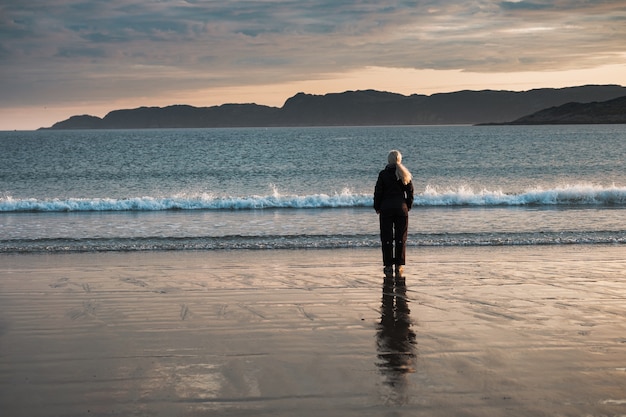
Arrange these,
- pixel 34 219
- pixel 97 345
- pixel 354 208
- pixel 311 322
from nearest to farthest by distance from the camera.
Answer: pixel 97 345 → pixel 311 322 → pixel 34 219 → pixel 354 208

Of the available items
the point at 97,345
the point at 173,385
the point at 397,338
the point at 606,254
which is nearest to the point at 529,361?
the point at 397,338

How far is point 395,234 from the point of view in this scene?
10766mm

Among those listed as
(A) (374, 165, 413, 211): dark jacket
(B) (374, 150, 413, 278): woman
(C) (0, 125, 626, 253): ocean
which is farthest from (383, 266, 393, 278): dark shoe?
(C) (0, 125, 626, 253): ocean

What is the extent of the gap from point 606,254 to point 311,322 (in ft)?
24.1

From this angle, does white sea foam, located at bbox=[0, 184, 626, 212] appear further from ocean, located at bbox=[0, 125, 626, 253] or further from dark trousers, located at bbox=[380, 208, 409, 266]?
dark trousers, located at bbox=[380, 208, 409, 266]

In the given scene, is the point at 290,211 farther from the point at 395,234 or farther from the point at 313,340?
the point at 313,340

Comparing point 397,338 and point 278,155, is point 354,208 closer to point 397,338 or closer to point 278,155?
point 397,338

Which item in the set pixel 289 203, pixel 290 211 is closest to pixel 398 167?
pixel 290 211

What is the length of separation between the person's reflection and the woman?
1.40 meters

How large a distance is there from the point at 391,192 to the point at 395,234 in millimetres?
634

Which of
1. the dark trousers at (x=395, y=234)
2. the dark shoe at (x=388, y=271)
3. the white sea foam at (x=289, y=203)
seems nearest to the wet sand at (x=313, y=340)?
the dark shoe at (x=388, y=271)

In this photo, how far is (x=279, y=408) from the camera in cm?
503

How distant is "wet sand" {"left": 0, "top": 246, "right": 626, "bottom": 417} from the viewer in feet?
17.0

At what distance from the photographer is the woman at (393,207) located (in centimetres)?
1056
